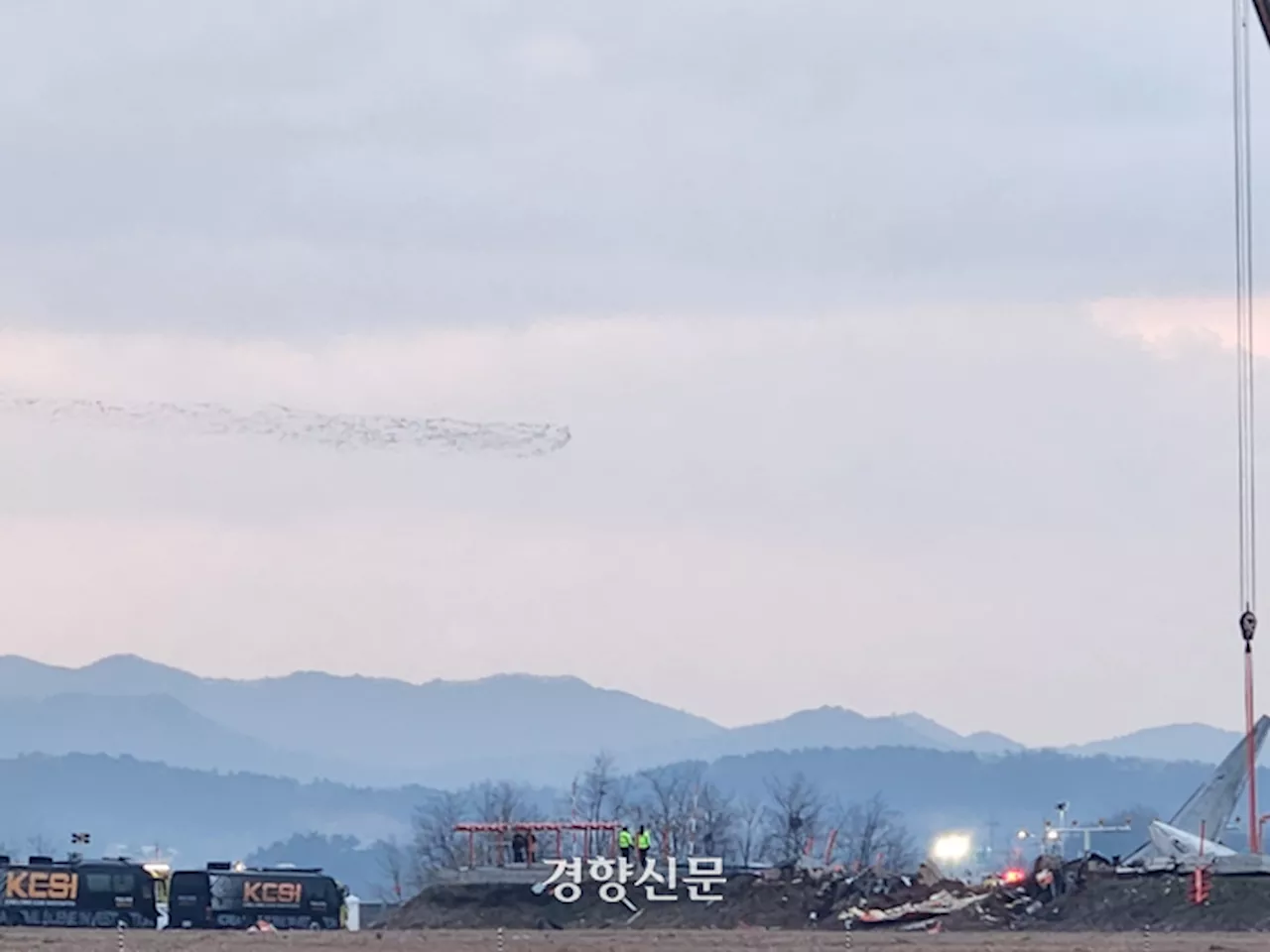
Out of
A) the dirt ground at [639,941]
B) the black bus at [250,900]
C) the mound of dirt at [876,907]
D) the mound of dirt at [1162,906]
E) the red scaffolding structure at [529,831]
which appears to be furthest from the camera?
the red scaffolding structure at [529,831]

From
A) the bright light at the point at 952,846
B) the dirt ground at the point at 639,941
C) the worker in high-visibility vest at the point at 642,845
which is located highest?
the bright light at the point at 952,846

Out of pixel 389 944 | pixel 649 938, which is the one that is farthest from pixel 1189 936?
pixel 389 944

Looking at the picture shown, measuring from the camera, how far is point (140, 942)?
274 ft

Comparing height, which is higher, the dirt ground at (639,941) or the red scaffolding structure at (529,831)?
the red scaffolding structure at (529,831)

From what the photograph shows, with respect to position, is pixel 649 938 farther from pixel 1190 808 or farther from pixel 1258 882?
pixel 1190 808

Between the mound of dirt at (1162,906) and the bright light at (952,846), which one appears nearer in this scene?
the mound of dirt at (1162,906)

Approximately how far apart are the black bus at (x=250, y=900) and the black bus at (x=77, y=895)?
1748mm

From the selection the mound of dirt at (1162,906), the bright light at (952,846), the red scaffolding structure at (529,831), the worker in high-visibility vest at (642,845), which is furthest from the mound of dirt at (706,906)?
the bright light at (952,846)

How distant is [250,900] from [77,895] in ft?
23.7

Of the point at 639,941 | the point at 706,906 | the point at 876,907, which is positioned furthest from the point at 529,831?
the point at 639,941

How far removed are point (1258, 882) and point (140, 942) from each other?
39366 millimetres

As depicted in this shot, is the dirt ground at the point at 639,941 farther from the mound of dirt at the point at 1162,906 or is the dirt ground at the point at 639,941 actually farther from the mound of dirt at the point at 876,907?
the mound of dirt at the point at 876,907

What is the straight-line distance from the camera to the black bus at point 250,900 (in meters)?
107

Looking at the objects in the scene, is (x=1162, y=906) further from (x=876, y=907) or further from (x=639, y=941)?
(x=639, y=941)
